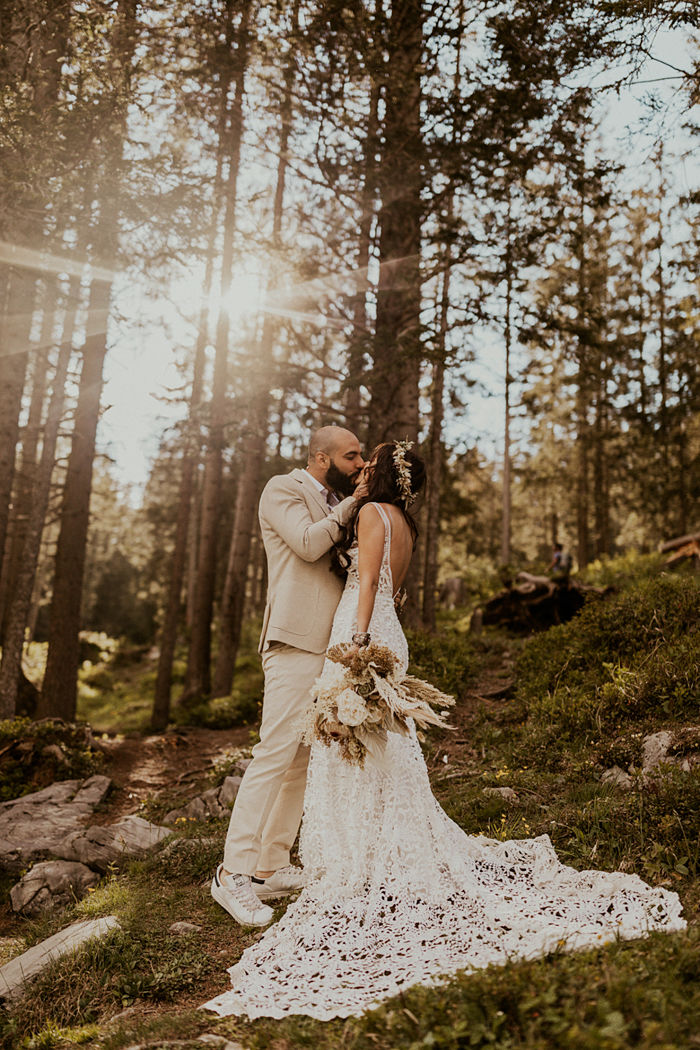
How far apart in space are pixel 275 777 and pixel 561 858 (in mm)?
1781

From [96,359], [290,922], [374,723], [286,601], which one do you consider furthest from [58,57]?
[290,922]

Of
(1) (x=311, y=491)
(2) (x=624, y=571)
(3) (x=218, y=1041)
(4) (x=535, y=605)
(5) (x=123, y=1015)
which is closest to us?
(3) (x=218, y=1041)

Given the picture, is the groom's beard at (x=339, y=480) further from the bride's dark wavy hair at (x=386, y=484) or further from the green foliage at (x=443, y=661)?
the green foliage at (x=443, y=661)

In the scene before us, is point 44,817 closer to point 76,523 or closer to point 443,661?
point 443,661

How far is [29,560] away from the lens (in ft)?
35.2

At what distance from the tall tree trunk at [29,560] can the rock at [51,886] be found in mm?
4768

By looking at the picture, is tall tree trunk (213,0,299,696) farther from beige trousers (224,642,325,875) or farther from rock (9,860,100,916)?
beige trousers (224,642,325,875)

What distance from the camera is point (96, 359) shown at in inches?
479

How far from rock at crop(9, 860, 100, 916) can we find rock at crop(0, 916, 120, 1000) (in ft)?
3.64

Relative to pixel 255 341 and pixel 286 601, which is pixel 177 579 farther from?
pixel 286 601

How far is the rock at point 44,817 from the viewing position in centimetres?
657

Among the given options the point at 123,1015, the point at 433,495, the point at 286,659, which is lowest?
the point at 123,1015

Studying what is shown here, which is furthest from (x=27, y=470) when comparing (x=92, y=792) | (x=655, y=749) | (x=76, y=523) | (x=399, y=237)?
(x=655, y=749)

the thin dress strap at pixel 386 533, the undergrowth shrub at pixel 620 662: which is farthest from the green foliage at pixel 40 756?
the thin dress strap at pixel 386 533
